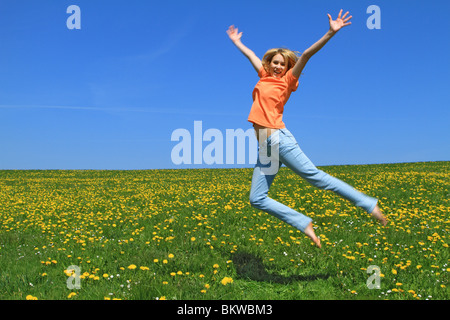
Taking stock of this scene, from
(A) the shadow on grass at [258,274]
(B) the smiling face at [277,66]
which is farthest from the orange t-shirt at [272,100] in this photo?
(A) the shadow on grass at [258,274]

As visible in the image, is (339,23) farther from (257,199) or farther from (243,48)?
(257,199)

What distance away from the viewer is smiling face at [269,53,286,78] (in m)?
4.69

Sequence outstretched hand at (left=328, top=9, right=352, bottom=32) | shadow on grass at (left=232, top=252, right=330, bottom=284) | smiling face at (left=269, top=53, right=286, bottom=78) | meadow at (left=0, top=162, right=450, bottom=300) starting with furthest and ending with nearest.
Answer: shadow on grass at (left=232, top=252, right=330, bottom=284)
meadow at (left=0, top=162, right=450, bottom=300)
smiling face at (left=269, top=53, right=286, bottom=78)
outstretched hand at (left=328, top=9, right=352, bottom=32)

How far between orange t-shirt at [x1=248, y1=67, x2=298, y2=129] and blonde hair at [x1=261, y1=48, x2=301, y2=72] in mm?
222

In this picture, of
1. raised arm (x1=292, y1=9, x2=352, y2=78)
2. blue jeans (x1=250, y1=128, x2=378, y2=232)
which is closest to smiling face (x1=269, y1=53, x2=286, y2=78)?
raised arm (x1=292, y1=9, x2=352, y2=78)

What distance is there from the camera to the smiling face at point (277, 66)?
469 centimetres

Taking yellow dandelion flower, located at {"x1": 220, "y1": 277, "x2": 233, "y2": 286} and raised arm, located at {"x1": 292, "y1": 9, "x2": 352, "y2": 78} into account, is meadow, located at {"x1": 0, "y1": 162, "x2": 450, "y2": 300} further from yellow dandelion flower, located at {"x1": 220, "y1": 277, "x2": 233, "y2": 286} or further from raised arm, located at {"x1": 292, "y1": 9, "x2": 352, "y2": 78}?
raised arm, located at {"x1": 292, "y1": 9, "x2": 352, "y2": 78}

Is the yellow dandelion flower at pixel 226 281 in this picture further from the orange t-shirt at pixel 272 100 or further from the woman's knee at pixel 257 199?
the orange t-shirt at pixel 272 100

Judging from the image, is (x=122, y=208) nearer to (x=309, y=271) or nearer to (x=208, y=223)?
(x=208, y=223)

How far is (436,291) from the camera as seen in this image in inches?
190

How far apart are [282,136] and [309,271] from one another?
7.73ft

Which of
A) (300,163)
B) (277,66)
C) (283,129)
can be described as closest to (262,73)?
(277,66)

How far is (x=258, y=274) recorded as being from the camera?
17.6 ft
